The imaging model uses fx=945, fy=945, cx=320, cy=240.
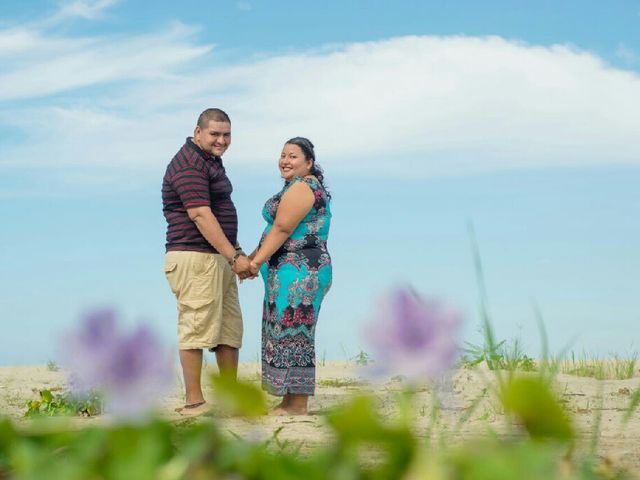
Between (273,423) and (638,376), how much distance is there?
5190 millimetres

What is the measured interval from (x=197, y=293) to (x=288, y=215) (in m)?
1.02

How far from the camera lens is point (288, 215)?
602 cm

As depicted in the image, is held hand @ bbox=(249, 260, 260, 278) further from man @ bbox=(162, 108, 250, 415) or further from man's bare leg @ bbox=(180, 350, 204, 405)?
man's bare leg @ bbox=(180, 350, 204, 405)

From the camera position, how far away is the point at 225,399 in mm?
1755

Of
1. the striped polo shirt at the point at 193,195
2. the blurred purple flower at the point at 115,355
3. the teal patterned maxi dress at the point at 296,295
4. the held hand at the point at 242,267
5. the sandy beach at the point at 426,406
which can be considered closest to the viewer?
the blurred purple flower at the point at 115,355

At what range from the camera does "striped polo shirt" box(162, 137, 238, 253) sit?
6508 millimetres

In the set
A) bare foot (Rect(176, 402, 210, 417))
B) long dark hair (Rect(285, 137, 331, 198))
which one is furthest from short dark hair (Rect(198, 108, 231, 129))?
bare foot (Rect(176, 402, 210, 417))

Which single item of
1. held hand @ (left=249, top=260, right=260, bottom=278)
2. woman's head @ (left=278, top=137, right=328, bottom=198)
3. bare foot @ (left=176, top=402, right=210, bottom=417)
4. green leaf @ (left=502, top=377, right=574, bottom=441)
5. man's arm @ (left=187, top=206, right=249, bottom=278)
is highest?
woman's head @ (left=278, top=137, right=328, bottom=198)

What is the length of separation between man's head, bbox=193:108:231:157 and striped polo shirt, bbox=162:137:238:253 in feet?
0.17

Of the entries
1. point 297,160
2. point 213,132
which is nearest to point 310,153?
point 297,160

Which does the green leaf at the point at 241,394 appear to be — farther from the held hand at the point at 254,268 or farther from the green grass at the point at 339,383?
the green grass at the point at 339,383

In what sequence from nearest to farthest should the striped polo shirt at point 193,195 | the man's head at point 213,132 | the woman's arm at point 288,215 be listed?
1. the woman's arm at point 288,215
2. the striped polo shirt at point 193,195
3. the man's head at point 213,132

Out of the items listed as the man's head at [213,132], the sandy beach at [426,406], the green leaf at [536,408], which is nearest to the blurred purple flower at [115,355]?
the green leaf at [536,408]

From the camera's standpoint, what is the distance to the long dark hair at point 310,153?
20.7ft
